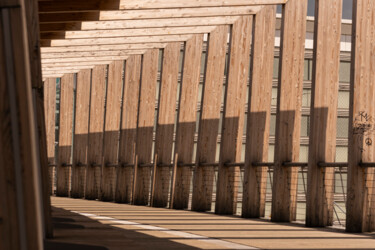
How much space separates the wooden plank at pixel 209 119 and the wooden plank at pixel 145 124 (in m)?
3.69

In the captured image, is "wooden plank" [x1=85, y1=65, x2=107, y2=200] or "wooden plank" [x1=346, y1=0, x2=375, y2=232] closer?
"wooden plank" [x1=346, y1=0, x2=375, y2=232]

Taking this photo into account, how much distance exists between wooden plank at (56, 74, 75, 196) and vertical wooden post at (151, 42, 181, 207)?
7238 mm

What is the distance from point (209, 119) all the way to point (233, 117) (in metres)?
1.14

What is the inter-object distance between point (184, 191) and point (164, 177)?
1407 mm

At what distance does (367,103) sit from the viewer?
30.3 feet

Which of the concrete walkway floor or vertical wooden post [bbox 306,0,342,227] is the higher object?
vertical wooden post [bbox 306,0,342,227]

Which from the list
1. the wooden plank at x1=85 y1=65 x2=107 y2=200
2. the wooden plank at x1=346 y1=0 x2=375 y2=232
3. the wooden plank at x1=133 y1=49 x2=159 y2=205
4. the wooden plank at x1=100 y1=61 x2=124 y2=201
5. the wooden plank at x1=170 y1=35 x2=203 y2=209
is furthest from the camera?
the wooden plank at x1=85 y1=65 x2=107 y2=200

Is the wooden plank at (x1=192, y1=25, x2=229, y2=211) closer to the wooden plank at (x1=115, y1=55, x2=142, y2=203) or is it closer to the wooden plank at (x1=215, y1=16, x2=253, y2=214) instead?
the wooden plank at (x1=215, y1=16, x2=253, y2=214)

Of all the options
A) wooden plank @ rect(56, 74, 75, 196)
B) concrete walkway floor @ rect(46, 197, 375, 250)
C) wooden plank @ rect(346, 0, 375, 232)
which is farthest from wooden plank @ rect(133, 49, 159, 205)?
wooden plank @ rect(346, 0, 375, 232)

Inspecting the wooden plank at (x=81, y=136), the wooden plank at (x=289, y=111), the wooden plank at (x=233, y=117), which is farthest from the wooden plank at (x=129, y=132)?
the wooden plank at (x=289, y=111)

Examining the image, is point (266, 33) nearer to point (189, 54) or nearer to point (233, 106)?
point (233, 106)

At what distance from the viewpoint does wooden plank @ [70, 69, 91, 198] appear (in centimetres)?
2316

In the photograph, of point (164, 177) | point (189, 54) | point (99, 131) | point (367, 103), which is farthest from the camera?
point (99, 131)

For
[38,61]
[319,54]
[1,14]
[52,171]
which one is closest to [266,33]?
[319,54]
